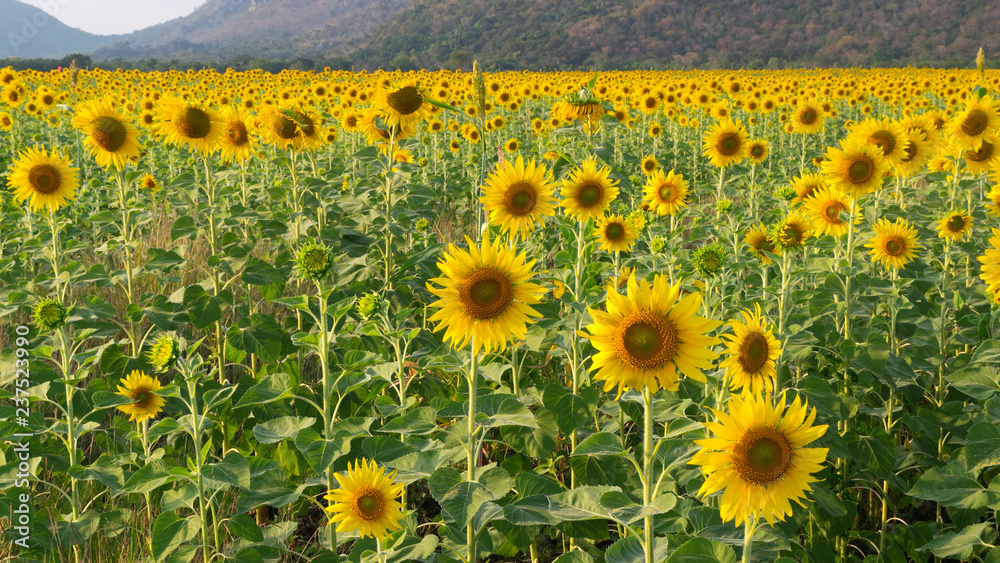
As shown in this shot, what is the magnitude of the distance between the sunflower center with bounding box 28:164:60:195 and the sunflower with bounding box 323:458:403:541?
118 inches

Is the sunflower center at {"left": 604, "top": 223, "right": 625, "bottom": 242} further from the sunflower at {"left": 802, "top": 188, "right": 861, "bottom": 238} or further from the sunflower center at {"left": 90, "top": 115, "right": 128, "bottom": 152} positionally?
the sunflower center at {"left": 90, "top": 115, "right": 128, "bottom": 152}

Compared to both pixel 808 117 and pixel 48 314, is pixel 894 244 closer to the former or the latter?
pixel 48 314

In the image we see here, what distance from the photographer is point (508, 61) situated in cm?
5225

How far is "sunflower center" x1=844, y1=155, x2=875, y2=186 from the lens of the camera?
420cm

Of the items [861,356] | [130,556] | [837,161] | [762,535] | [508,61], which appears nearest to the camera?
[762,535]

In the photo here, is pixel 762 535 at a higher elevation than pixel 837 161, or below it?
below

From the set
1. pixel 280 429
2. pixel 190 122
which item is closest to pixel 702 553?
pixel 280 429

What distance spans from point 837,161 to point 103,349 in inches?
176

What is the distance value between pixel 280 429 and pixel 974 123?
568 cm

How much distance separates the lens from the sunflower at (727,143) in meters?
6.38

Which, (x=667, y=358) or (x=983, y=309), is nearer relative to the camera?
(x=667, y=358)

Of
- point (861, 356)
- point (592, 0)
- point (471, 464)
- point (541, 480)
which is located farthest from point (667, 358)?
point (592, 0)

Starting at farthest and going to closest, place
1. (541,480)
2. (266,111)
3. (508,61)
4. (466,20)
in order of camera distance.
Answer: (466,20), (508,61), (266,111), (541,480)

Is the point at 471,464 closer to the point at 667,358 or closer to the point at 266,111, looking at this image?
the point at 667,358
